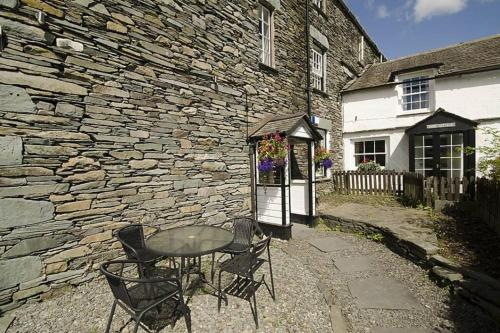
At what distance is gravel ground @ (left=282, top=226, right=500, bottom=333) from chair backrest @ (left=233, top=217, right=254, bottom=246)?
4.09 feet

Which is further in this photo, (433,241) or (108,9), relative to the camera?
(433,241)

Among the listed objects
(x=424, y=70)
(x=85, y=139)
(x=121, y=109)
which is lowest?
(x=85, y=139)

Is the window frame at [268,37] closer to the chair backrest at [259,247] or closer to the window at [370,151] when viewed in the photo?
the chair backrest at [259,247]

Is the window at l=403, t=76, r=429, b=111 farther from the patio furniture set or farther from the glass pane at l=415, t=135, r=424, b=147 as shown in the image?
the patio furniture set

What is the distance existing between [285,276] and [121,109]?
12.5ft

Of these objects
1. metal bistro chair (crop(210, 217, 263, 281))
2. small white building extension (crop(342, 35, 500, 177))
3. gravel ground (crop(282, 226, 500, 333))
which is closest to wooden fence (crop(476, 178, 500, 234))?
gravel ground (crop(282, 226, 500, 333))

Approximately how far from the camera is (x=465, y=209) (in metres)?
6.72

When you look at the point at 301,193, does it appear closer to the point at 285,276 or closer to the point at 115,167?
the point at 285,276

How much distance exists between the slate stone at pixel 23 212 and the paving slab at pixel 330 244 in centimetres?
474

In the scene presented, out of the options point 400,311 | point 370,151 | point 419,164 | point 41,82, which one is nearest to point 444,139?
point 419,164

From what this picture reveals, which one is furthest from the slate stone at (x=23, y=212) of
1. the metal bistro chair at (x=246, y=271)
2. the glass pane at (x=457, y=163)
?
the glass pane at (x=457, y=163)

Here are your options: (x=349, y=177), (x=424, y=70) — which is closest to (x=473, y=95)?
(x=424, y=70)

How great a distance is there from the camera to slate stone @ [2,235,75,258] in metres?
Answer: 3.12

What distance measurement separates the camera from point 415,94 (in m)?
10.9
